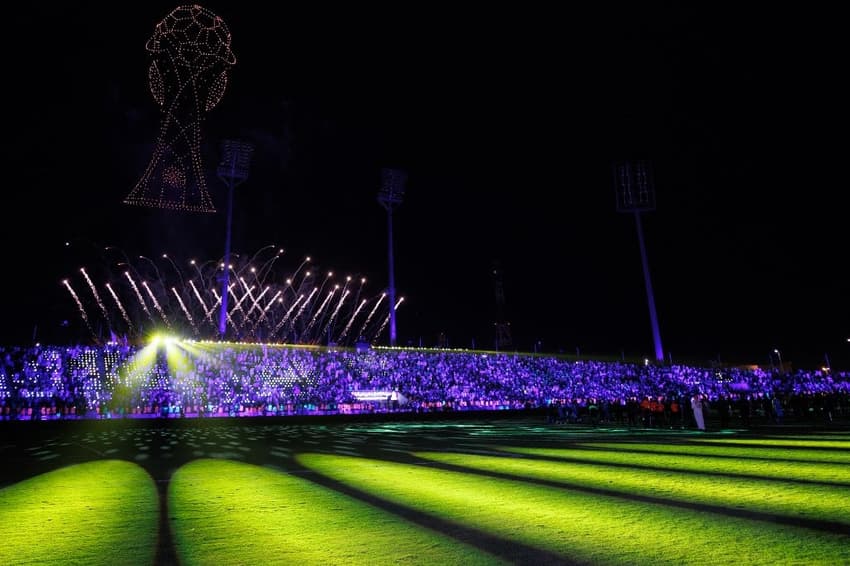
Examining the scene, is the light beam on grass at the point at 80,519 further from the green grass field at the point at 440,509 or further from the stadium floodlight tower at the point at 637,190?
the stadium floodlight tower at the point at 637,190

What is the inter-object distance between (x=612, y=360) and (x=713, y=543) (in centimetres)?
6194

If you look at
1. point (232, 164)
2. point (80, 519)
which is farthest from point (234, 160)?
point (80, 519)

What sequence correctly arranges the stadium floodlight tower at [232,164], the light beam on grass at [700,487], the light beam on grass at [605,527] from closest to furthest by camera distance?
the light beam on grass at [605,527], the light beam on grass at [700,487], the stadium floodlight tower at [232,164]

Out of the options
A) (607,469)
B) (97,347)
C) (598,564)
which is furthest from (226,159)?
(598,564)

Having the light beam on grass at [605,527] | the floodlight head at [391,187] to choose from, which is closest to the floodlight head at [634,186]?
the floodlight head at [391,187]

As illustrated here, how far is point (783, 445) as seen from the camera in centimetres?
→ 1350

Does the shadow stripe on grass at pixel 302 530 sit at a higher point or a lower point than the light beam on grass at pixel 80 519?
lower

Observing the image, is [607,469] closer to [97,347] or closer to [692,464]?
[692,464]

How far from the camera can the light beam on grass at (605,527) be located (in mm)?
4281

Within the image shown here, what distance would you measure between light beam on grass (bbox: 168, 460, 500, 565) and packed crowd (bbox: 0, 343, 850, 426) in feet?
67.6

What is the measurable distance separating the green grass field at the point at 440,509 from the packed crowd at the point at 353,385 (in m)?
16.0

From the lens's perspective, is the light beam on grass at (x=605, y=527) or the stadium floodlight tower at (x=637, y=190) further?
the stadium floodlight tower at (x=637, y=190)

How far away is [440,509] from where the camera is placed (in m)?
6.32

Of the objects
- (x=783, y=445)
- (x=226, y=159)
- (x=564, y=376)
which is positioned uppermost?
(x=226, y=159)
